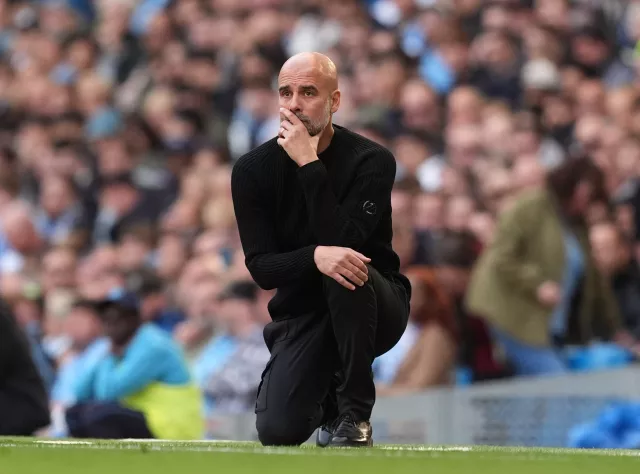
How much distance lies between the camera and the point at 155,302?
1180 cm

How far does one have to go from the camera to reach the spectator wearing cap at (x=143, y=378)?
29.0 ft

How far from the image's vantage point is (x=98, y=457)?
14.6 ft

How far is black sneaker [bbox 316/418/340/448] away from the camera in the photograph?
5.70 metres

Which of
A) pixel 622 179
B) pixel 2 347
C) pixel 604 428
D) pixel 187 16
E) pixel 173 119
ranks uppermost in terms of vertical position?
pixel 187 16

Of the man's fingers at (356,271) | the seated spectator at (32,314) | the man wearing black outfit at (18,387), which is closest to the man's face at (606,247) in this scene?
the man wearing black outfit at (18,387)

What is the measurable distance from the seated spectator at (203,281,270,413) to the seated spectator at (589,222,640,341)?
7.13 feet

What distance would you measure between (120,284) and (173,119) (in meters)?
3.40

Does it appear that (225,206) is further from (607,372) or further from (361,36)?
(607,372)

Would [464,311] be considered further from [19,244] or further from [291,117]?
[19,244]

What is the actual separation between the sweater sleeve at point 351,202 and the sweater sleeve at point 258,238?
117mm

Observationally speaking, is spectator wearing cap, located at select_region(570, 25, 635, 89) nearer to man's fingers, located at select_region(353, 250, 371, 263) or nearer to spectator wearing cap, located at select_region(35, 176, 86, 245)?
spectator wearing cap, located at select_region(35, 176, 86, 245)

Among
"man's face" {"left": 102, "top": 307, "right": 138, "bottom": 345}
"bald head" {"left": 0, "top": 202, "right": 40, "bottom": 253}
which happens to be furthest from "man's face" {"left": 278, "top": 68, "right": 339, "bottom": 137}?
"bald head" {"left": 0, "top": 202, "right": 40, "bottom": 253}

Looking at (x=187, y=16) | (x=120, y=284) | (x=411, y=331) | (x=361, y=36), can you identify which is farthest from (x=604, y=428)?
(x=187, y=16)

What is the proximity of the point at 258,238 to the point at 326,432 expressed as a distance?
743mm
